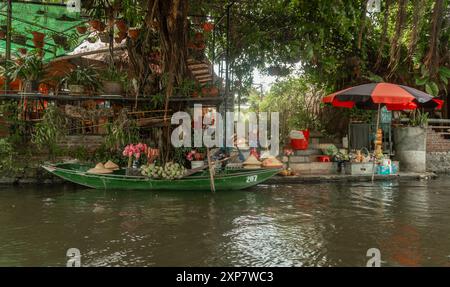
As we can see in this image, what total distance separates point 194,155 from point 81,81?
379 cm

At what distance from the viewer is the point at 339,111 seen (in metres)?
16.2

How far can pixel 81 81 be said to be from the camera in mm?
11266

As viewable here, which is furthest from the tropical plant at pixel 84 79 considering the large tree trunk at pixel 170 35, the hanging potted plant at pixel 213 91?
the hanging potted plant at pixel 213 91

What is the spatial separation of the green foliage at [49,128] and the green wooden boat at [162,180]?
2.96ft

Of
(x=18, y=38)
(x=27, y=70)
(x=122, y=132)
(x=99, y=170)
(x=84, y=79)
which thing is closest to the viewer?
(x=99, y=170)

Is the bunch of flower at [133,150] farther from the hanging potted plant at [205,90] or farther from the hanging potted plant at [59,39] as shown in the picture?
the hanging potted plant at [59,39]

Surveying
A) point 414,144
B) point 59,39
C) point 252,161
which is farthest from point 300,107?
point 59,39

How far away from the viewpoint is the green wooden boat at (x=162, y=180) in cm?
1009

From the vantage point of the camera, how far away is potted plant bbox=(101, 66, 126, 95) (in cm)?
1151

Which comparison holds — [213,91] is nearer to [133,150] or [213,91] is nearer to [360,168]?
[133,150]

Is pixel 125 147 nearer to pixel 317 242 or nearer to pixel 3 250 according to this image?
pixel 3 250

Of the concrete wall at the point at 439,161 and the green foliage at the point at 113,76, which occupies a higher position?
the green foliage at the point at 113,76
